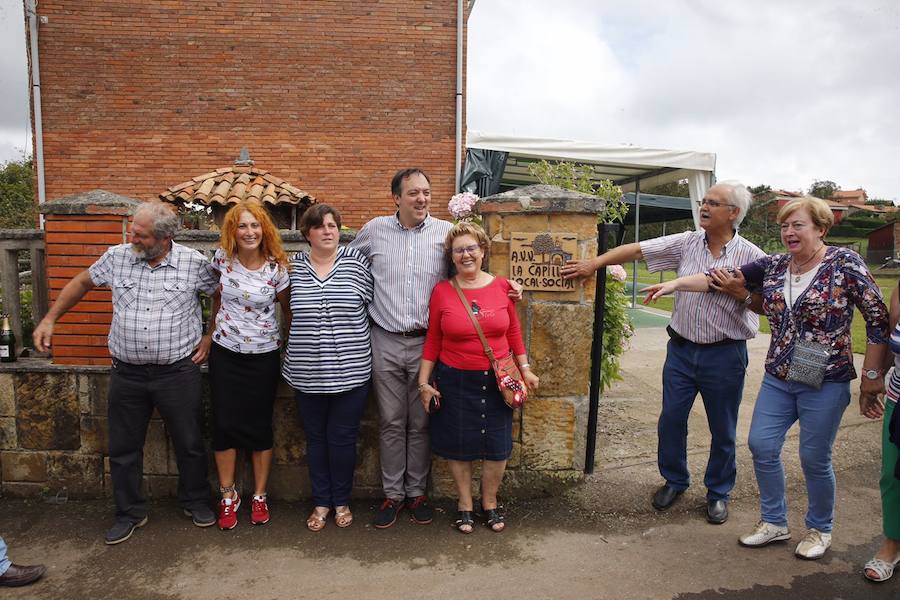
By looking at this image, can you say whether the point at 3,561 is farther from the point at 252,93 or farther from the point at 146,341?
the point at 252,93

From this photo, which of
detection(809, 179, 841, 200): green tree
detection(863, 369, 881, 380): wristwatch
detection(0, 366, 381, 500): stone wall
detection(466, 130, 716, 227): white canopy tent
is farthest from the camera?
detection(809, 179, 841, 200): green tree

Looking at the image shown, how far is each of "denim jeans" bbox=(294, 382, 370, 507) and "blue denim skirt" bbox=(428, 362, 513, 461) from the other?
0.42 meters

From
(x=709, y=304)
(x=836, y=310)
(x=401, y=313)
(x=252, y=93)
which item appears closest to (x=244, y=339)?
(x=401, y=313)

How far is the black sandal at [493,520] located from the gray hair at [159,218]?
84.4 inches

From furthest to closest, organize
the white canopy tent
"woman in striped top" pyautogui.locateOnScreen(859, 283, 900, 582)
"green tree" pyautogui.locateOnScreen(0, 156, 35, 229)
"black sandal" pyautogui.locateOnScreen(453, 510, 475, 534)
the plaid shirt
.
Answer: "green tree" pyautogui.locateOnScreen(0, 156, 35, 229)
the white canopy tent
"black sandal" pyautogui.locateOnScreen(453, 510, 475, 534)
the plaid shirt
"woman in striped top" pyautogui.locateOnScreen(859, 283, 900, 582)

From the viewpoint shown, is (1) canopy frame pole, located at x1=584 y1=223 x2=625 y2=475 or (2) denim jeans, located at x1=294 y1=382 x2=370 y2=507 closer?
(2) denim jeans, located at x1=294 y1=382 x2=370 y2=507

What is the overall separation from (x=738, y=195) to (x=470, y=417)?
1.74 meters

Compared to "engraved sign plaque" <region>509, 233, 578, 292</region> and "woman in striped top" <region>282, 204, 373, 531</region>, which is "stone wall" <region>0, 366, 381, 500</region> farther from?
"engraved sign plaque" <region>509, 233, 578, 292</region>

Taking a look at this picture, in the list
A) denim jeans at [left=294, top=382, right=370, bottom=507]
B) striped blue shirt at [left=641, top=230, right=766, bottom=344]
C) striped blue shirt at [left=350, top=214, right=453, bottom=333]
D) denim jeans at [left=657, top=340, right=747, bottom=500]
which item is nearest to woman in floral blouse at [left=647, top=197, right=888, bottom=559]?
striped blue shirt at [left=641, top=230, right=766, bottom=344]

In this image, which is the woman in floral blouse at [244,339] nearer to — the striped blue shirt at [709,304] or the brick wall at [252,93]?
the striped blue shirt at [709,304]

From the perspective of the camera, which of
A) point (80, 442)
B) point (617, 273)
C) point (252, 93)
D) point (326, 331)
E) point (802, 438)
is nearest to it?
point (802, 438)

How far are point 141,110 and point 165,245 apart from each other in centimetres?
800

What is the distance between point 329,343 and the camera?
2.91 m

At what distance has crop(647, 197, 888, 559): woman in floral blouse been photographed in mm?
2648
